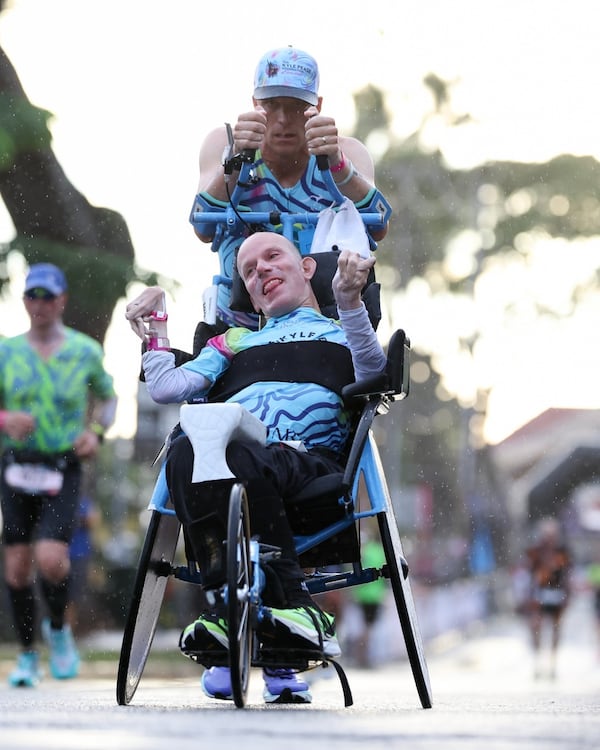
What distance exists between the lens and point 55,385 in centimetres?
840

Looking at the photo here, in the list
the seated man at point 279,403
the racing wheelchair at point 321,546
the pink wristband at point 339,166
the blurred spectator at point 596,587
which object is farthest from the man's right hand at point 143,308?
the blurred spectator at point 596,587

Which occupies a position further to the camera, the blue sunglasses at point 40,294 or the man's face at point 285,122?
the blue sunglasses at point 40,294

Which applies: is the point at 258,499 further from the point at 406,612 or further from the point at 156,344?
the point at 156,344

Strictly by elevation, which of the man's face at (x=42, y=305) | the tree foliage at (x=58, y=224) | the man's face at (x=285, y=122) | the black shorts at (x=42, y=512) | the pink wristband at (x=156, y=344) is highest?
the tree foliage at (x=58, y=224)

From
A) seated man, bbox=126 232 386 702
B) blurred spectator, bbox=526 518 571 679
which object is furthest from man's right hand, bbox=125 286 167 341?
blurred spectator, bbox=526 518 571 679

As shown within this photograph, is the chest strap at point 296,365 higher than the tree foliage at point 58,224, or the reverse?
the tree foliage at point 58,224

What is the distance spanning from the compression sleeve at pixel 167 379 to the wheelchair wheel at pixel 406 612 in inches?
28.9

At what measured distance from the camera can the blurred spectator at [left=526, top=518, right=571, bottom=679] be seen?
18.1 meters

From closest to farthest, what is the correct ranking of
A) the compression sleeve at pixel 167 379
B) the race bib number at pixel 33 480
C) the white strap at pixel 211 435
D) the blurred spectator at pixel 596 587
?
the white strap at pixel 211 435 → the compression sleeve at pixel 167 379 → the race bib number at pixel 33 480 → the blurred spectator at pixel 596 587

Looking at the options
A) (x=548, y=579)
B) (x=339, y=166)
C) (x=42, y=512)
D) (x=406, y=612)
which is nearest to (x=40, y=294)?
(x=42, y=512)

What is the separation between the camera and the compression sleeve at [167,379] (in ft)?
18.4

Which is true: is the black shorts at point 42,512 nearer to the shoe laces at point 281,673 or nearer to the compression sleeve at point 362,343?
the shoe laces at point 281,673

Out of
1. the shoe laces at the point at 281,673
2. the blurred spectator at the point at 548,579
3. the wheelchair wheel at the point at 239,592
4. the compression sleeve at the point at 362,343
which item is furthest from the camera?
the blurred spectator at the point at 548,579

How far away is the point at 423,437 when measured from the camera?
53.5 meters
